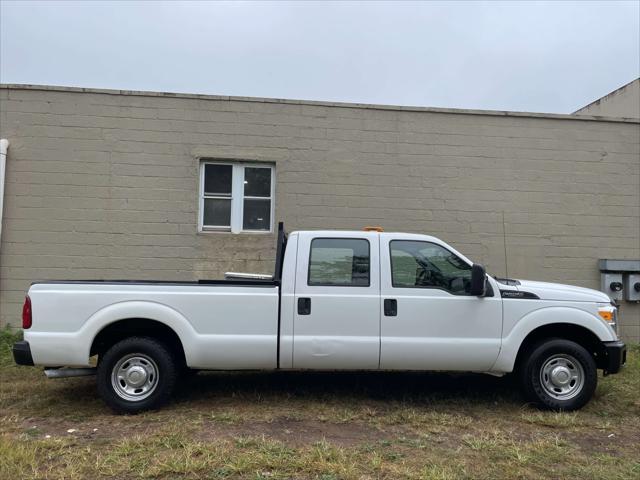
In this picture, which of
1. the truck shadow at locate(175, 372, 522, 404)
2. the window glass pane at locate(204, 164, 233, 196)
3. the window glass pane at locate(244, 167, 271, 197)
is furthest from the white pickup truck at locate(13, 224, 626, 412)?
the window glass pane at locate(204, 164, 233, 196)

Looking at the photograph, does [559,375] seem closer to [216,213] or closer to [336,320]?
[336,320]

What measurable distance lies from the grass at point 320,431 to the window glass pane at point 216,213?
2.96 metres

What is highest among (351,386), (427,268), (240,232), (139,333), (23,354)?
(240,232)

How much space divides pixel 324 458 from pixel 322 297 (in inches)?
65.2

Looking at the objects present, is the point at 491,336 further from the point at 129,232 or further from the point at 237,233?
the point at 129,232

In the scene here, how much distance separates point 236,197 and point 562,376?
5.72 meters

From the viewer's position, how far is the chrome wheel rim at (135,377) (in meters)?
5.43

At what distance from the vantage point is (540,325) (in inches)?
218

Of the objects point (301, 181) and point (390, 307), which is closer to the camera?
point (390, 307)

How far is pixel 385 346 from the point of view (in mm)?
5457

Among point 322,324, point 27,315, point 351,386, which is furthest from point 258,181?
point 27,315

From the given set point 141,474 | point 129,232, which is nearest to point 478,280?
point 141,474

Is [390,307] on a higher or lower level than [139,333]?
higher

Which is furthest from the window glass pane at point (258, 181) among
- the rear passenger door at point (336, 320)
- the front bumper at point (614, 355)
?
the front bumper at point (614, 355)
